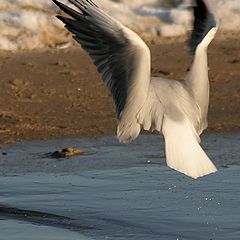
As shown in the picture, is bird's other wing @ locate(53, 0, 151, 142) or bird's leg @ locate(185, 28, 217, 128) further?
bird's leg @ locate(185, 28, 217, 128)

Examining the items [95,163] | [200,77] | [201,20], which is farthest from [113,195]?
[201,20]

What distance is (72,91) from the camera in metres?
12.4

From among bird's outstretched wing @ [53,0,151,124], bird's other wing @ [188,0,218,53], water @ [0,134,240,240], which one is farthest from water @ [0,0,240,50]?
bird's outstretched wing @ [53,0,151,124]

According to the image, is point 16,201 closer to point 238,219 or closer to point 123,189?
point 123,189

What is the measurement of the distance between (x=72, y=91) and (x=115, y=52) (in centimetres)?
488

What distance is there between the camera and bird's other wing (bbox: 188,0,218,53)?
8031 millimetres

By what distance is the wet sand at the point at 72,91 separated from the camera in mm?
11320

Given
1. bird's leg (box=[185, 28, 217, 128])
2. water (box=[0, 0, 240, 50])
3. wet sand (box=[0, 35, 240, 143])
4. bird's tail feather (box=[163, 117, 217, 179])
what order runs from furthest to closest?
water (box=[0, 0, 240, 50])
wet sand (box=[0, 35, 240, 143])
bird's leg (box=[185, 28, 217, 128])
bird's tail feather (box=[163, 117, 217, 179])

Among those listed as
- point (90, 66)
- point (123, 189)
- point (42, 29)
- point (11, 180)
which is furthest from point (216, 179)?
point (42, 29)

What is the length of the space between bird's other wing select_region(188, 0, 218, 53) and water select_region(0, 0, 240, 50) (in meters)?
5.89

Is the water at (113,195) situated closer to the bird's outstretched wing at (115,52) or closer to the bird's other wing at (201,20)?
the bird's outstretched wing at (115,52)

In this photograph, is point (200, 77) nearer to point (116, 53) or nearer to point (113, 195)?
point (116, 53)

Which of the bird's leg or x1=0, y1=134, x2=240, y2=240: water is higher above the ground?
the bird's leg

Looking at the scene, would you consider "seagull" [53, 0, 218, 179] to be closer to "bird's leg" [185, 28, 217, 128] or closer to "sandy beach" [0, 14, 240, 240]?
"bird's leg" [185, 28, 217, 128]
